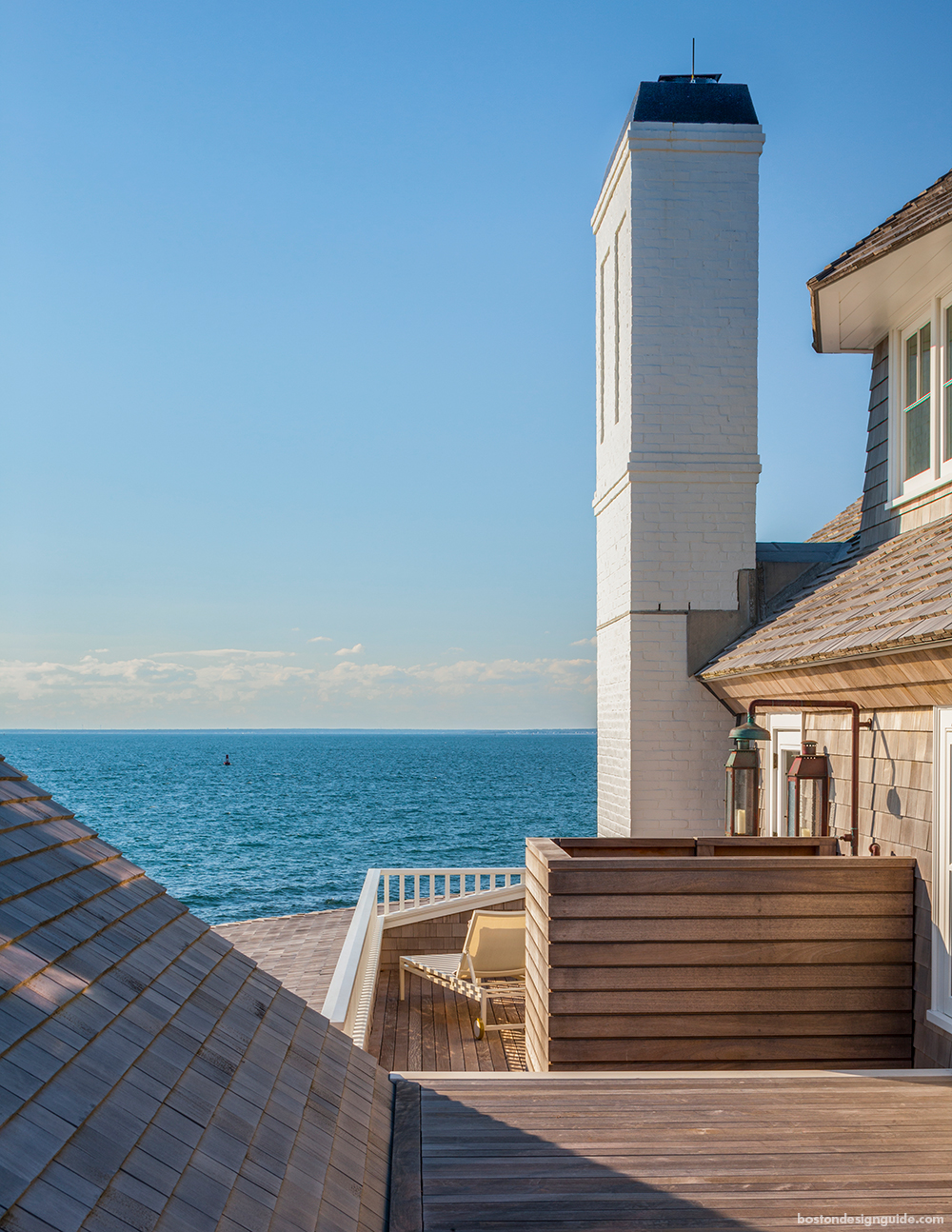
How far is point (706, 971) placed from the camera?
432cm

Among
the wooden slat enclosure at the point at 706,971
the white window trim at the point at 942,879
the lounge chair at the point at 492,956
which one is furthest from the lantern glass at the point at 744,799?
the lounge chair at the point at 492,956

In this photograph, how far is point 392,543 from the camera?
76500mm

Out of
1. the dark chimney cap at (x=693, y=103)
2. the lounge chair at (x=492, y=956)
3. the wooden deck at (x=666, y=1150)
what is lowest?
the lounge chair at (x=492, y=956)

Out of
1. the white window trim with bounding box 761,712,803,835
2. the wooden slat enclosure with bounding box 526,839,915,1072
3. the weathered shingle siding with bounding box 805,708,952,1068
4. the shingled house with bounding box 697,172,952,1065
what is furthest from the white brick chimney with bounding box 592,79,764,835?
the wooden slat enclosure with bounding box 526,839,915,1072

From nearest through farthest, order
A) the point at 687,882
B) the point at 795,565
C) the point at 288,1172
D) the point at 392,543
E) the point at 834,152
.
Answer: the point at 288,1172
the point at 687,882
the point at 795,565
the point at 834,152
the point at 392,543

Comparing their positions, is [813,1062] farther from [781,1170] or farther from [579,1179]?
[579,1179]

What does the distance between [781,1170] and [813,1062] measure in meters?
1.48

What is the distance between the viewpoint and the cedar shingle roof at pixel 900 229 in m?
5.76

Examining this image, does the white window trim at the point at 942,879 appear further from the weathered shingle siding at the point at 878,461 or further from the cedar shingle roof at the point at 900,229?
the cedar shingle roof at the point at 900,229

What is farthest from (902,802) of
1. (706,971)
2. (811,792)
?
(706,971)

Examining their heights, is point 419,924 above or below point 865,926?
below

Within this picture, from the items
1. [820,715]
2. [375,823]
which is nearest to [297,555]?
[375,823]

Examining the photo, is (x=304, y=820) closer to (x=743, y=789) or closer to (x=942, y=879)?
(x=743, y=789)

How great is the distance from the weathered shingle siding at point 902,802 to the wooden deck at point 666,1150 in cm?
36
